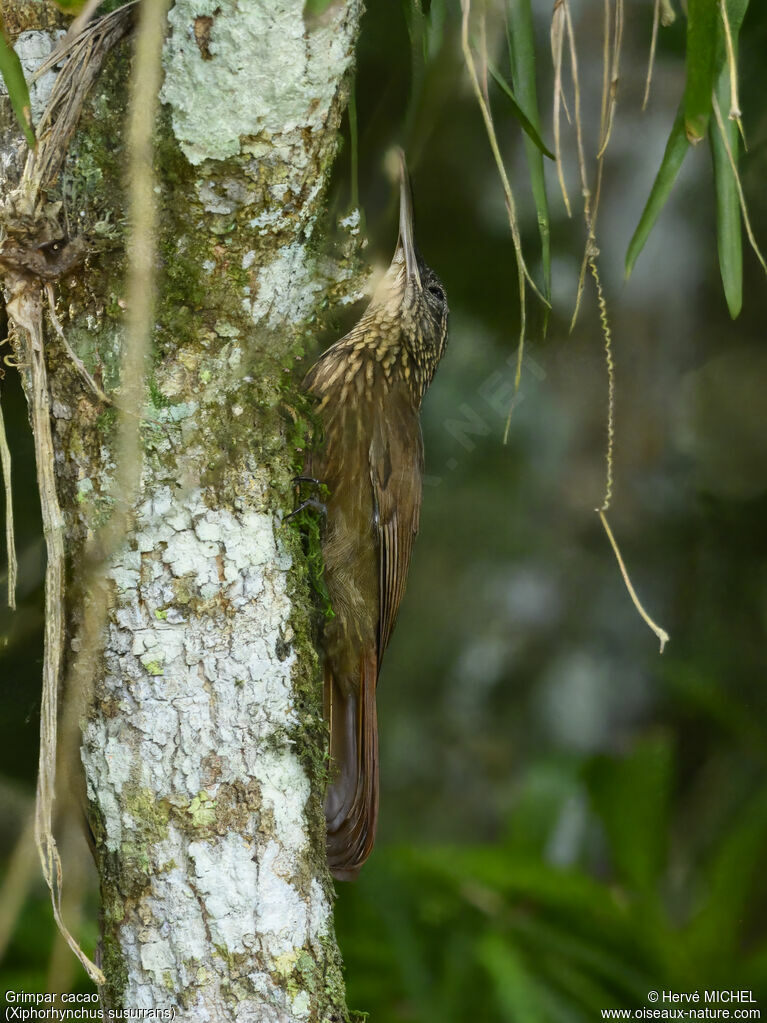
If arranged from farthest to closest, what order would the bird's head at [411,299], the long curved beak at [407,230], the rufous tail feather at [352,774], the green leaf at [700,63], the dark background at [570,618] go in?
1. the dark background at [570,618]
2. the bird's head at [411,299]
3. the long curved beak at [407,230]
4. the rufous tail feather at [352,774]
5. the green leaf at [700,63]

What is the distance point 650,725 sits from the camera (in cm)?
A: 344

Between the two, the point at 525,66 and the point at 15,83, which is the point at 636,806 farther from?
the point at 15,83

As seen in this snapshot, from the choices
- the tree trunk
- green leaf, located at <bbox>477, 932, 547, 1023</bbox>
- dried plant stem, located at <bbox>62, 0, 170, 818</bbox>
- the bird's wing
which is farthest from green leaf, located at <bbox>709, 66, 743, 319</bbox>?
green leaf, located at <bbox>477, 932, 547, 1023</bbox>

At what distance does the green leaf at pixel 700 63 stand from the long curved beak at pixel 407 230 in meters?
0.83

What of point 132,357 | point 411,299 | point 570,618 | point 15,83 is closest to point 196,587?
point 132,357

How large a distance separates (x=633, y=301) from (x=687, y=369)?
1.01ft

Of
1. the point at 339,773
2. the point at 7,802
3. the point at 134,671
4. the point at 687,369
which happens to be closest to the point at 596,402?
the point at 687,369

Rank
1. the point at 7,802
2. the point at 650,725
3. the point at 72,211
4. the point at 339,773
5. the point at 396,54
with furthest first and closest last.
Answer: the point at 650,725, the point at 396,54, the point at 7,802, the point at 339,773, the point at 72,211

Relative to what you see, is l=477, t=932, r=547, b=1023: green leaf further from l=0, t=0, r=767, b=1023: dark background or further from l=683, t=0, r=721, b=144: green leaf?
l=683, t=0, r=721, b=144: green leaf

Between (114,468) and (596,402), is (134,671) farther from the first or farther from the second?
(596,402)

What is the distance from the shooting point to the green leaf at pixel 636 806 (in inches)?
104

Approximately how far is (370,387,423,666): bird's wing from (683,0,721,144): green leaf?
2.97 feet

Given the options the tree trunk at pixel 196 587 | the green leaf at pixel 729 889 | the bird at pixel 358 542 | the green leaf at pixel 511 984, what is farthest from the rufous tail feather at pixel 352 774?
the green leaf at pixel 729 889

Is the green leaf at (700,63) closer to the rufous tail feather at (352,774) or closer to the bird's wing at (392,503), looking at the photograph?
the bird's wing at (392,503)
